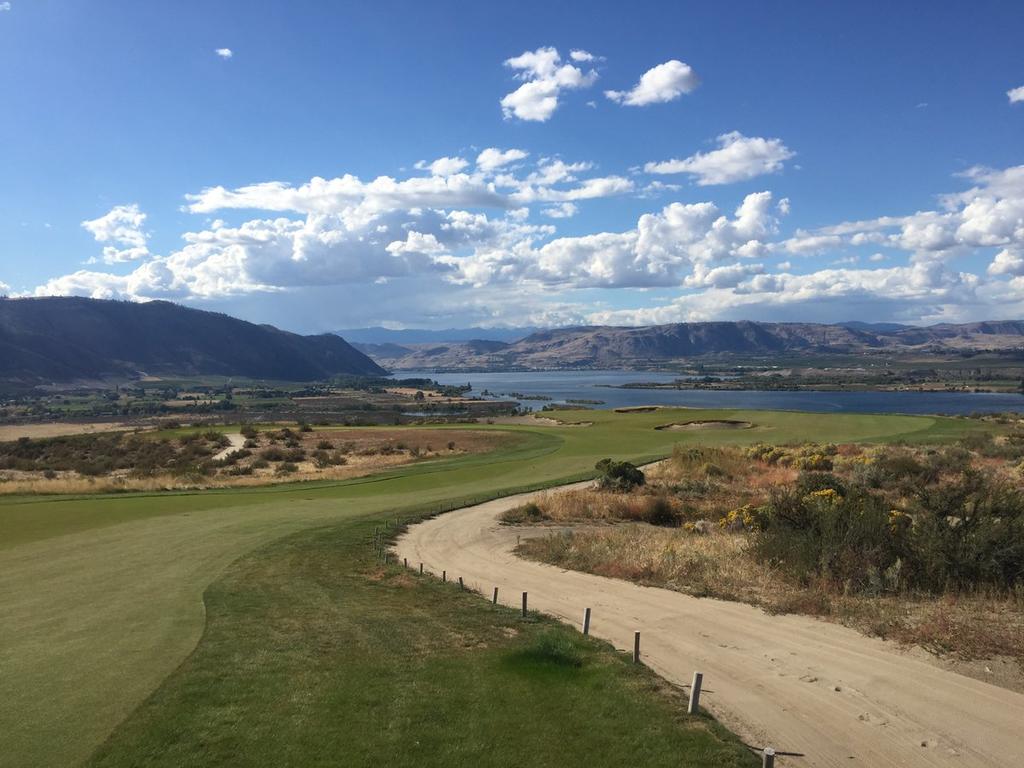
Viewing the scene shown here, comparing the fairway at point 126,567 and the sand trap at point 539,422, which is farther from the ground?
the fairway at point 126,567

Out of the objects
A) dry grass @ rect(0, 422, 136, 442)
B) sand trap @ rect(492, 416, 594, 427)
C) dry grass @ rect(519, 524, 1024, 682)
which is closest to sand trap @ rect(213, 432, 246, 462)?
dry grass @ rect(0, 422, 136, 442)

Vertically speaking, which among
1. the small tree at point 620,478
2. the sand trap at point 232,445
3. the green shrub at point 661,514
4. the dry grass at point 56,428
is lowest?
the dry grass at point 56,428

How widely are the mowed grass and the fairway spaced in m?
0.70

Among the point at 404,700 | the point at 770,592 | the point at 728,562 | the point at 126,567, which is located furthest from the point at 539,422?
the point at 404,700

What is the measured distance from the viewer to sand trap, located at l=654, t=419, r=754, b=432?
69.9 metres

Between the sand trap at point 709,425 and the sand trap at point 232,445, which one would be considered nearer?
the sand trap at point 232,445

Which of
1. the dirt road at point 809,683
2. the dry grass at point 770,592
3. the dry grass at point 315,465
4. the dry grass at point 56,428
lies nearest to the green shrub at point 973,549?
the dry grass at point 770,592

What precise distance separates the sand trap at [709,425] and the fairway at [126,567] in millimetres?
20434

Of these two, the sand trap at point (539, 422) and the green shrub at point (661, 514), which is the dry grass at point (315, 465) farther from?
the green shrub at point (661, 514)

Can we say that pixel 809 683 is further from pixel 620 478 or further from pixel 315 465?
pixel 315 465

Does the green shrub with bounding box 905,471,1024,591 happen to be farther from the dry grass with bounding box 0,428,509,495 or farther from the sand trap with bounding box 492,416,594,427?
the sand trap with bounding box 492,416,594,427

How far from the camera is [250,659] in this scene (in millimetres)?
10703

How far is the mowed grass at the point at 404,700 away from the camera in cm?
768

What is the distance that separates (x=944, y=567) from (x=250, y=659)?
1354 cm
